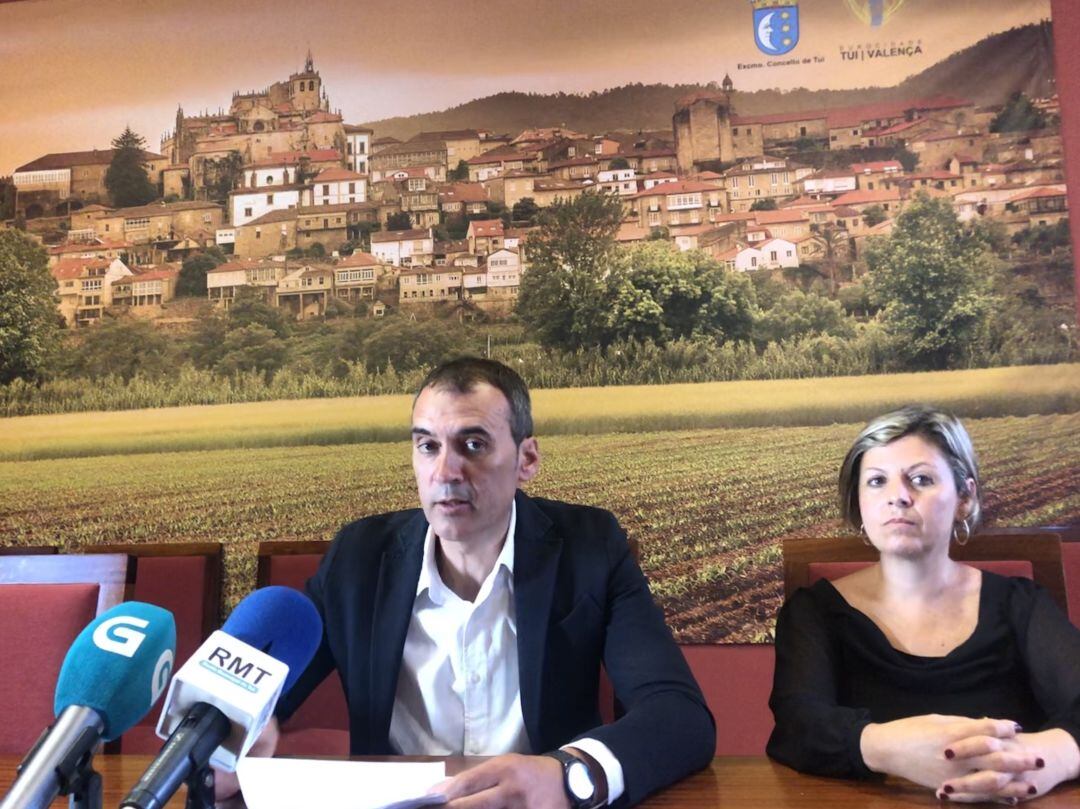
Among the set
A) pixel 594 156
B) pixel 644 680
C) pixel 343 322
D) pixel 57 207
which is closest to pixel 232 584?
pixel 343 322

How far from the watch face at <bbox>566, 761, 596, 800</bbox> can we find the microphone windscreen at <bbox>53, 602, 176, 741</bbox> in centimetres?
53

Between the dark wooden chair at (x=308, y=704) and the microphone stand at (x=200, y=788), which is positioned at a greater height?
the microphone stand at (x=200, y=788)

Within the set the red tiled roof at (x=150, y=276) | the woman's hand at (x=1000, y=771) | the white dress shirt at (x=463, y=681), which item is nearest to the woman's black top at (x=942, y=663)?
the woman's hand at (x=1000, y=771)

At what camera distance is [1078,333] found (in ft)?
9.17

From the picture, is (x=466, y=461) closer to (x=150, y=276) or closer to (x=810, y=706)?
(x=810, y=706)

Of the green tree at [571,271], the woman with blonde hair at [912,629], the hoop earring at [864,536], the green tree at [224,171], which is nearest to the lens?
the woman with blonde hair at [912,629]

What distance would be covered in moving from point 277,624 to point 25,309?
9.84ft

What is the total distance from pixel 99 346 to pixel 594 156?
181cm

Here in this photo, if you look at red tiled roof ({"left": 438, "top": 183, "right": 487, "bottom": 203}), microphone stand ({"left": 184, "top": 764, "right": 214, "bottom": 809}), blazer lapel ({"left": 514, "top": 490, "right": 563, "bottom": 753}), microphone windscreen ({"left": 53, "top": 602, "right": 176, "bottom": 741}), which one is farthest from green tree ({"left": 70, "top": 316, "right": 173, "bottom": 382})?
microphone stand ({"left": 184, "top": 764, "right": 214, "bottom": 809})

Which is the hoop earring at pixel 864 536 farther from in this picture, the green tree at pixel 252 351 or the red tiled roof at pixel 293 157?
the red tiled roof at pixel 293 157

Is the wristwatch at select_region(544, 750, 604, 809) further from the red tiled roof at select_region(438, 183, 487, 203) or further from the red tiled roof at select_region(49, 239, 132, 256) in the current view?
the red tiled roof at select_region(49, 239, 132, 256)

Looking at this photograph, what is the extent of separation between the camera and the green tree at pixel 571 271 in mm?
3160

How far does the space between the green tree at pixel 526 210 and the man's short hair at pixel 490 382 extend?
1508 mm

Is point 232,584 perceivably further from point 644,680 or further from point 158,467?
point 644,680
